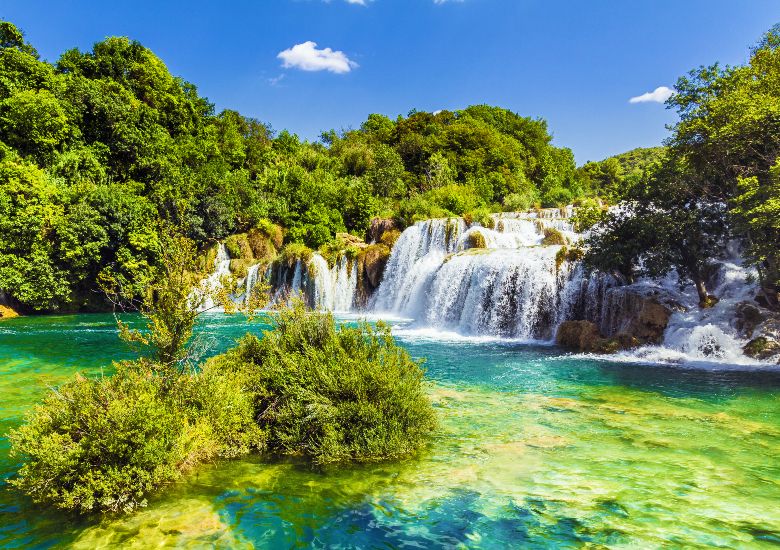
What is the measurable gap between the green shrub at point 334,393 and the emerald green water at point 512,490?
35 cm

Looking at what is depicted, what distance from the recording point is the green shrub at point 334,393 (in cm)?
668

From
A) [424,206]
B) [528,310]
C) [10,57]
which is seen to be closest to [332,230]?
[424,206]

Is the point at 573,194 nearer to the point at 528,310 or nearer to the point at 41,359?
the point at 528,310

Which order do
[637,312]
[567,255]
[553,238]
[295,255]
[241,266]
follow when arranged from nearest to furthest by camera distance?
[637,312], [567,255], [553,238], [295,255], [241,266]

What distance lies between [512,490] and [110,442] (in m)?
4.88

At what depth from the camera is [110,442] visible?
5.08 m

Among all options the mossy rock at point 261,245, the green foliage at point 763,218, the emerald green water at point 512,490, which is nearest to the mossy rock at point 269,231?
the mossy rock at point 261,245

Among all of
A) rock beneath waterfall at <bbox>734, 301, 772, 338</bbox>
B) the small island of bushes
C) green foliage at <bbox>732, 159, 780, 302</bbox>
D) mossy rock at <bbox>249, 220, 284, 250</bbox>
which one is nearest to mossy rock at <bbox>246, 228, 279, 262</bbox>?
mossy rock at <bbox>249, 220, 284, 250</bbox>

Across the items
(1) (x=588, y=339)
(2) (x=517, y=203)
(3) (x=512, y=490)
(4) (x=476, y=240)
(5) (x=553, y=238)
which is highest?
(2) (x=517, y=203)

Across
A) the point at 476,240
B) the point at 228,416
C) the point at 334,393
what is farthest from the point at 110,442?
the point at 476,240

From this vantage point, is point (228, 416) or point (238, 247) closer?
point (228, 416)

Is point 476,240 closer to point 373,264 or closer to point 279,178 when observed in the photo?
point 373,264

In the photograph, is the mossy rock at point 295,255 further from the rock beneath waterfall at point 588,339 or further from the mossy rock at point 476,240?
the rock beneath waterfall at point 588,339

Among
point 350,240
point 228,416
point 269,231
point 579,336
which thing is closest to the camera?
point 228,416
